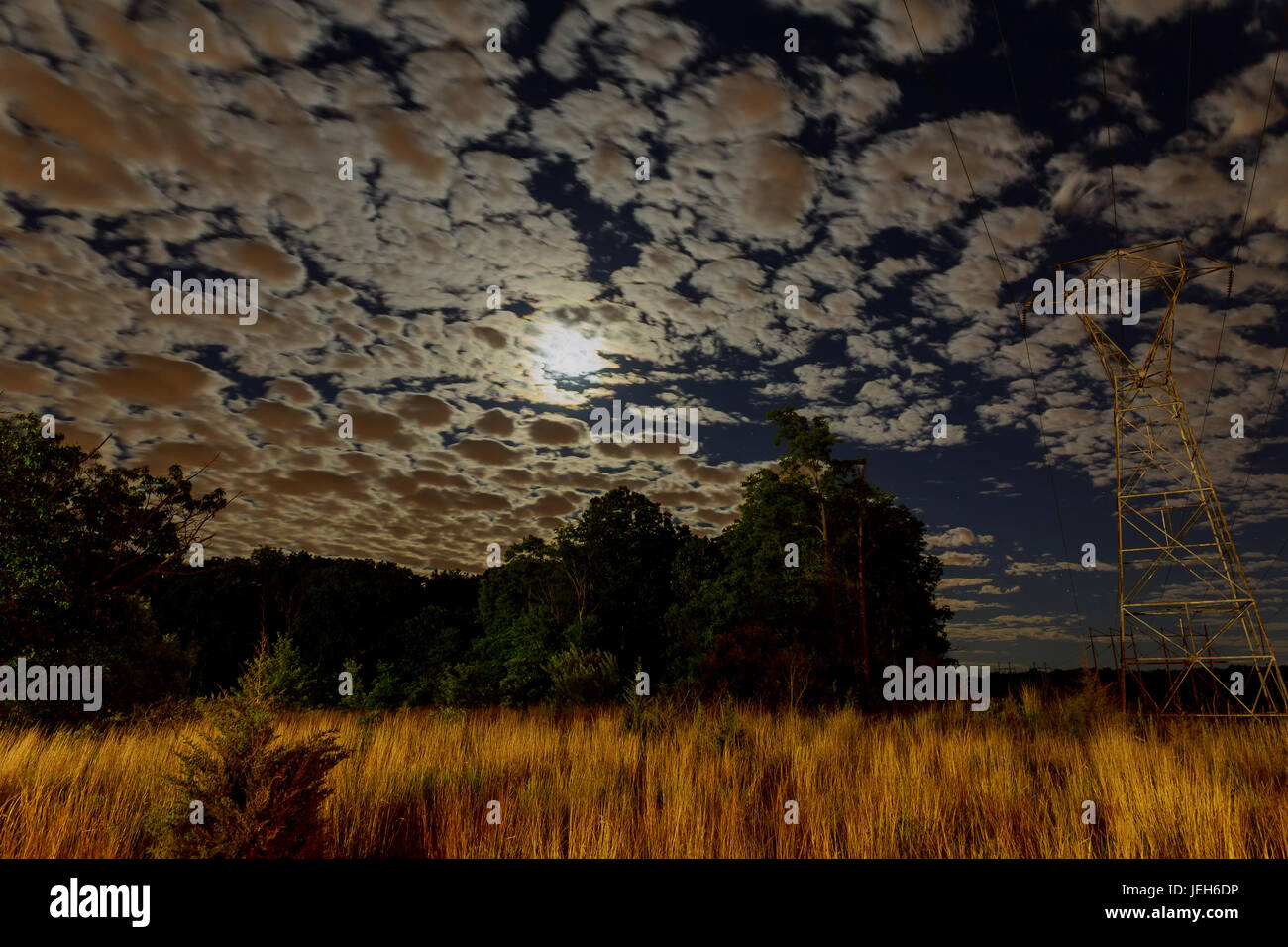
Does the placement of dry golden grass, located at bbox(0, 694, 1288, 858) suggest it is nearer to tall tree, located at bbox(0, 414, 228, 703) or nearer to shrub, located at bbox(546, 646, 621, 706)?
tall tree, located at bbox(0, 414, 228, 703)

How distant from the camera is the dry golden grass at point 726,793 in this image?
5.75 metres

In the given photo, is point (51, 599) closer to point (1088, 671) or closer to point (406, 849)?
point (406, 849)

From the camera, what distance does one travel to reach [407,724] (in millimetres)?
12758

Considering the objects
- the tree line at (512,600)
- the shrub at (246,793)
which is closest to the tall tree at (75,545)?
the tree line at (512,600)

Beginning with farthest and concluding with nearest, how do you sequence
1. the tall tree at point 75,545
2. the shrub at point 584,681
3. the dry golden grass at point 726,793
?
the shrub at point 584,681, the tall tree at point 75,545, the dry golden grass at point 726,793

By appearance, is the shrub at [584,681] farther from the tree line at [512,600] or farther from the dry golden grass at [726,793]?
the dry golden grass at [726,793]

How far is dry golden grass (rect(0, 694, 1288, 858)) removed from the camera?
575 cm

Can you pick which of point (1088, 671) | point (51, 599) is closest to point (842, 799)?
point (1088, 671)

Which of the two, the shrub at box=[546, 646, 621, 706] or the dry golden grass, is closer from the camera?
the dry golden grass

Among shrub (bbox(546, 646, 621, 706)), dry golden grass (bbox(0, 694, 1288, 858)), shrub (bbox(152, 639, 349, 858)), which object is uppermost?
shrub (bbox(152, 639, 349, 858))

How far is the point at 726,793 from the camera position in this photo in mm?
7031

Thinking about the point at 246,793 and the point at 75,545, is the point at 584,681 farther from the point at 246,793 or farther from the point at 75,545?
the point at 246,793

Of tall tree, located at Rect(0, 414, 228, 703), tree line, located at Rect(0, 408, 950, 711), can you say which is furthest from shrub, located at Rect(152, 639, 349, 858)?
tall tree, located at Rect(0, 414, 228, 703)
